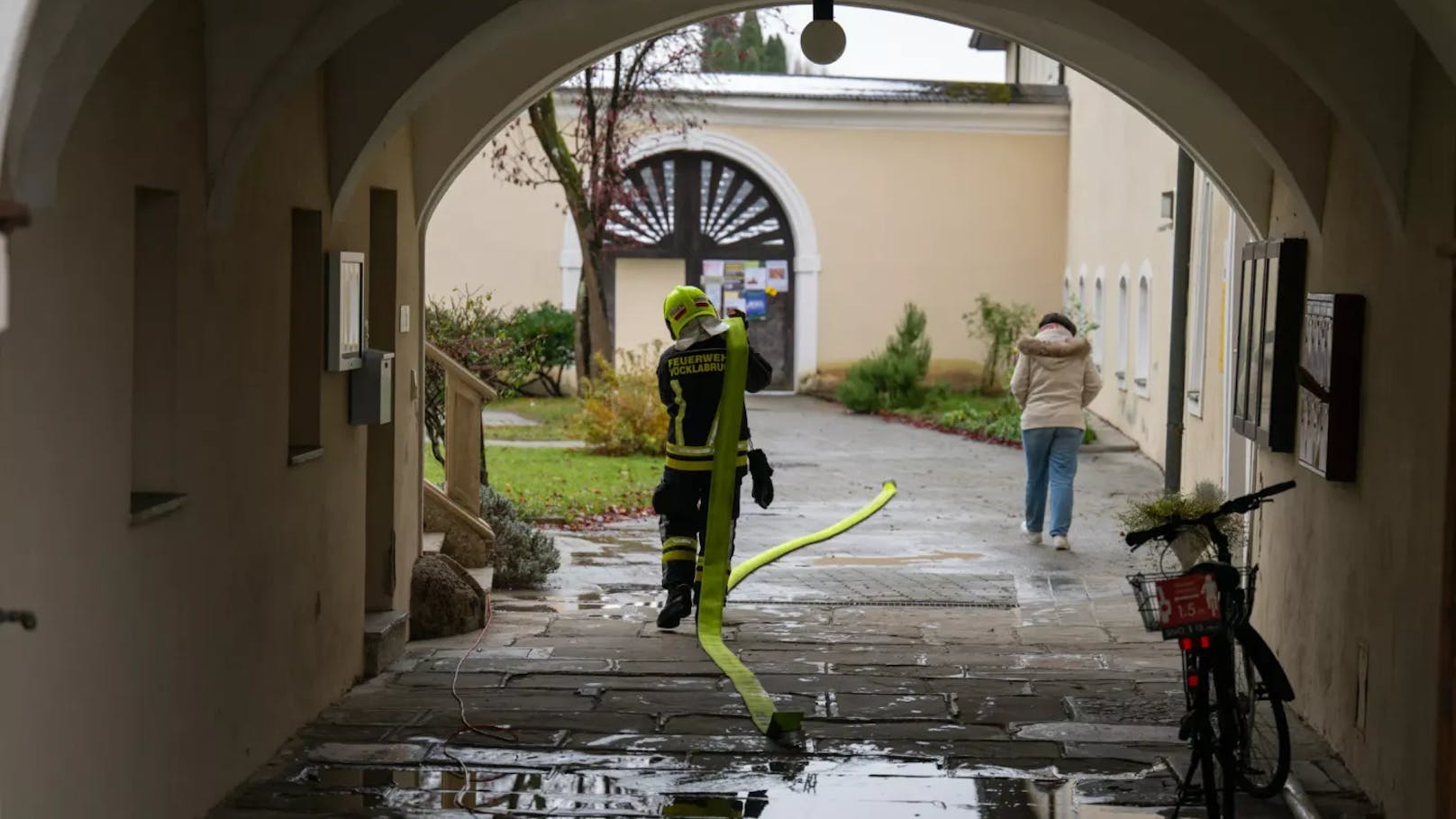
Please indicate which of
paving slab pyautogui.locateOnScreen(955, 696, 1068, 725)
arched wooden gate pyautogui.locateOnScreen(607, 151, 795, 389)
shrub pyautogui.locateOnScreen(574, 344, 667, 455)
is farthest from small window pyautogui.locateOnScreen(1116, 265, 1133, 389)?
paving slab pyautogui.locateOnScreen(955, 696, 1068, 725)

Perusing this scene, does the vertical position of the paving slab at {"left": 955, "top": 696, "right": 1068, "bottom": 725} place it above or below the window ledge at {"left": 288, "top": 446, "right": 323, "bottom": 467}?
below

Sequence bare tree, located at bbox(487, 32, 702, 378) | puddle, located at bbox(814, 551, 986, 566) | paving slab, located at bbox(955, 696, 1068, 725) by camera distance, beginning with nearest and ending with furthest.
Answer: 1. paving slab, located at bbox(955, 696, 1068, 725)
2. puddle, located at bbox(814, 551, 986, 566)
3. bare tree, located at bbox(487, 32, 702, 378)

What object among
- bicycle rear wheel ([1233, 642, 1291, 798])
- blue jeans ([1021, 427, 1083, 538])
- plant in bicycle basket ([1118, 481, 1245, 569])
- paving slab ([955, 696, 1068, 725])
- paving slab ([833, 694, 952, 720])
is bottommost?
paving slab ([833, 694, 952, 720])

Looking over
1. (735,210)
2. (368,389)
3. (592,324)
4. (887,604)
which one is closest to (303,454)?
(368,389)

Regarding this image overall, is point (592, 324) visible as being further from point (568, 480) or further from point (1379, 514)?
point (1379, 514)

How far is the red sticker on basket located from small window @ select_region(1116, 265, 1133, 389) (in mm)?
17976

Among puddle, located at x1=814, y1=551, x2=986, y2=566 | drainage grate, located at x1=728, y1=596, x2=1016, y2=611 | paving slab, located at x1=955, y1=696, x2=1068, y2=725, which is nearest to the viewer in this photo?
paving slab, located at x1=955, y1=696, x2=1068, y2=725

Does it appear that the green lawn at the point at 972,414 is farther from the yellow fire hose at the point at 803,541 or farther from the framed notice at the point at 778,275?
the yellow fire hose at the point at 803,541

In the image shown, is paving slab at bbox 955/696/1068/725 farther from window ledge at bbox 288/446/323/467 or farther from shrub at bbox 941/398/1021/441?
shrub at bbox 941/398/1021/441

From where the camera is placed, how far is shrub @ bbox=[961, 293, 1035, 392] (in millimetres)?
29250

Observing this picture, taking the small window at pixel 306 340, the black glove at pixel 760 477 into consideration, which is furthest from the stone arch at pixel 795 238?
the small window at pixel 306 340

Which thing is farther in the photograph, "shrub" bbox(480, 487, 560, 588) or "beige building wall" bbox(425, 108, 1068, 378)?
"beige building wall" bbox(425, 108, 1068, 378)

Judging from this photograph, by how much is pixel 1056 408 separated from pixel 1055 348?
45cm

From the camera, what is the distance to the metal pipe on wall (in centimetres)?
1575
